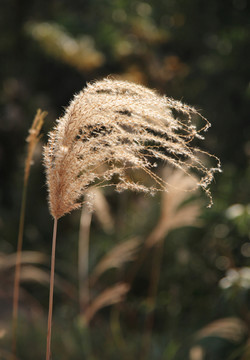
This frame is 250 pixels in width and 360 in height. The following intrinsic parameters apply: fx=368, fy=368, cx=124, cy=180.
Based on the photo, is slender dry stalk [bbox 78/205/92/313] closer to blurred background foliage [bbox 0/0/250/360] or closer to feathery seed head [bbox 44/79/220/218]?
blurred background foliage [bbox 0/0/250/360]

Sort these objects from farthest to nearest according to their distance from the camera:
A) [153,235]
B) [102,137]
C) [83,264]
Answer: [83,264] → [153,235] → [102,137]

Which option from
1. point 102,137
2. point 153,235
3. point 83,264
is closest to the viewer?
point 102,137

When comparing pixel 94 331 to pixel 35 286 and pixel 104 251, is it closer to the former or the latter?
pixel 104 251

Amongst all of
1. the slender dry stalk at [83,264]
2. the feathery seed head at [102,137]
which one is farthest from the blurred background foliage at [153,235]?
the feathery seed head at [102,137]

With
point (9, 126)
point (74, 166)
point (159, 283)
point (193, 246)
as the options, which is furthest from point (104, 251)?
point (9, 126)

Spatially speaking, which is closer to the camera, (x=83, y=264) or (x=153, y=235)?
(x=153, y=235)

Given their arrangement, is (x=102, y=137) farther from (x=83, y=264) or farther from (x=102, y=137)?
(x=83, y=264)

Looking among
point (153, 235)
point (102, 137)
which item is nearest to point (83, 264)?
point (153, 235)

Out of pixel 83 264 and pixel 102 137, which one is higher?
pixel 83 264

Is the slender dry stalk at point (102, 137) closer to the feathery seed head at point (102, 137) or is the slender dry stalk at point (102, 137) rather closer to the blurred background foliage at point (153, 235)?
the feathery seed head at point (102, 137)
